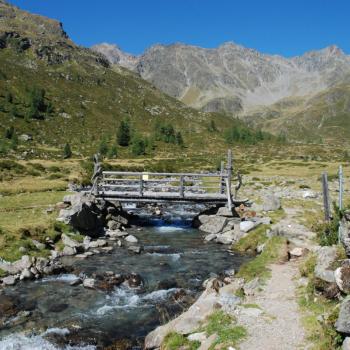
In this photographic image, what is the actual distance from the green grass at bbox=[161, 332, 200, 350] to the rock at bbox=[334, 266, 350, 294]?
13.9 feet

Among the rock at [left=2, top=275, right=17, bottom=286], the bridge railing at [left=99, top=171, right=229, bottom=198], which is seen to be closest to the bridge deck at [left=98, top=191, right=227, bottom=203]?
the bridge railing at [left=99, top=171, right=229, bottom=198]

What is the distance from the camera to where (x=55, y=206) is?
3031cm

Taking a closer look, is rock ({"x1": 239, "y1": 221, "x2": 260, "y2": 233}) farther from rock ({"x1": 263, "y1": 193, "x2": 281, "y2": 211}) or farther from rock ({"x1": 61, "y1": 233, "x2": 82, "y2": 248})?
rock ({"x1": 61, "y1": 233, "x2": 82, "y2": 248})

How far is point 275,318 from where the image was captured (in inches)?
495

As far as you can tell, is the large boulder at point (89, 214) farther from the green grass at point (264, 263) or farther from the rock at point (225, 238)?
the green grass at point (264, 263)

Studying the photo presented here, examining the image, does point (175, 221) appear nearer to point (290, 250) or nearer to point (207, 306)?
point (290, 250)

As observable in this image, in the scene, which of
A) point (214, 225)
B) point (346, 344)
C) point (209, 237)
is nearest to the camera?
point (346, 344)

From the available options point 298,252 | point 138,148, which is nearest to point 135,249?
point 298,252

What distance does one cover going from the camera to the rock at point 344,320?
9.70 meters

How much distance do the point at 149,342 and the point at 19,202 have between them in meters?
23.2

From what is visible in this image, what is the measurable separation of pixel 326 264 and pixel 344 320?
450cm

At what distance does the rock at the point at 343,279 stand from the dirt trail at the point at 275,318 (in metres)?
1.49

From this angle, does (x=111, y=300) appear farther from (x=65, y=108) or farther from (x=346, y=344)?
(x=65, y=108)

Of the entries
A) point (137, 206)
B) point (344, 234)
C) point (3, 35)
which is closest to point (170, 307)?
point (344, 234)
